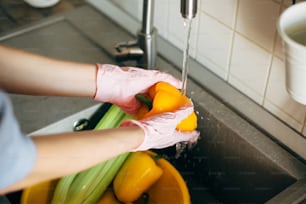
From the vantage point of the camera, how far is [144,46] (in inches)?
43.8

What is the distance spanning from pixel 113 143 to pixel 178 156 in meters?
0.40

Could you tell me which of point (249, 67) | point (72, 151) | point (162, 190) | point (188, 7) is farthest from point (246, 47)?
point (72, 151)

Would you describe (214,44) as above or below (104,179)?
above

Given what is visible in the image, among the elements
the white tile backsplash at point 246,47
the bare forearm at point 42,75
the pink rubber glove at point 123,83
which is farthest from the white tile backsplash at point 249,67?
the bare forearm at point 42,75

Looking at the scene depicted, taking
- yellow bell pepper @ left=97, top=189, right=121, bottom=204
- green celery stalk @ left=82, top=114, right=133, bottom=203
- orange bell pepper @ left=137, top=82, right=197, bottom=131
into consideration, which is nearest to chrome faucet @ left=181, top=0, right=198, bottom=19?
orange bell pepper @ left=137, top=82, right=197, bottom=131

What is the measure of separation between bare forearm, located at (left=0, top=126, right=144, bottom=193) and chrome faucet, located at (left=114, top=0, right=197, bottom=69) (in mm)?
357

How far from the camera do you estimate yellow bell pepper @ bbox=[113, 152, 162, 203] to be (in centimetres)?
99

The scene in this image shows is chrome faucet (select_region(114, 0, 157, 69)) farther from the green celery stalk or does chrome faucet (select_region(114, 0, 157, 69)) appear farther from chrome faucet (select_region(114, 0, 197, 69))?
the green celery stalk

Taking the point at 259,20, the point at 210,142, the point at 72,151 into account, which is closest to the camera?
the point at 72,151

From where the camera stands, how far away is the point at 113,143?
0.75m

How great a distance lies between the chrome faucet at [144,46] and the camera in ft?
3.51

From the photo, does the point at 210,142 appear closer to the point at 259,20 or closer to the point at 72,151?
the point at 259,20

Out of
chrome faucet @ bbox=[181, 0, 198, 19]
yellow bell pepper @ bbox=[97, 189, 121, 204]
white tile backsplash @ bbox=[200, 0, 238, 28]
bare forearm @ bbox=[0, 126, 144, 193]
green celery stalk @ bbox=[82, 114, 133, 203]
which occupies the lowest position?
yellow bell pepper @ bbox=[97, 189, 121, 204]

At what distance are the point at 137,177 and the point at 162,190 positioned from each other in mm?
53
